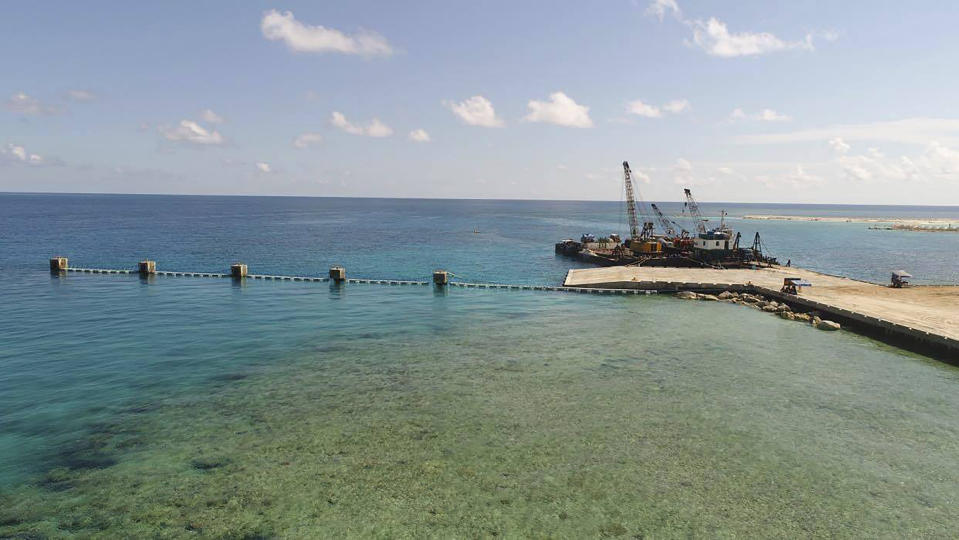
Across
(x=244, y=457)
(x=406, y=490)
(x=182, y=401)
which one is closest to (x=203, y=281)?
(x=182, y=401)

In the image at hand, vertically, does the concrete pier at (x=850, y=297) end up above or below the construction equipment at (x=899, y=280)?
below

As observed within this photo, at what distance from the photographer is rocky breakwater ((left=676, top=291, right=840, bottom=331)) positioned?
45209 mm

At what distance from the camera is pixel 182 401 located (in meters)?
25.8

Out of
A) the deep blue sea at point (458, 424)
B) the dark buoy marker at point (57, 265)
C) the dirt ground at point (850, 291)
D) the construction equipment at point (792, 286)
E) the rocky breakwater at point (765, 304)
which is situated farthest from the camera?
the dark buoy marker at point (57, 265)

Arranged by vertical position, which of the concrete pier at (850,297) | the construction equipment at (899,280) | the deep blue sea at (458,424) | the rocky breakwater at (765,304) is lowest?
the deep blue sea at (458,424)

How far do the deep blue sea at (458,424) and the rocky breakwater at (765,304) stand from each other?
190 cm

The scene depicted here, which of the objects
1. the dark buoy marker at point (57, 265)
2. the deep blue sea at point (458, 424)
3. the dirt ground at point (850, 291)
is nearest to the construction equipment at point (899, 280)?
the dirt ground at point (850, 291)

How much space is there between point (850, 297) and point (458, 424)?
166 ft

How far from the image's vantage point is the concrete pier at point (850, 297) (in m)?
39.2

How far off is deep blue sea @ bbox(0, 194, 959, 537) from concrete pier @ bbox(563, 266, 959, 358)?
93.1 inches

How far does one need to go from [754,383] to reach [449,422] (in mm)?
19076

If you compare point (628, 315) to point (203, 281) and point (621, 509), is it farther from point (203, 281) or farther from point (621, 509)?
point (203, 281)

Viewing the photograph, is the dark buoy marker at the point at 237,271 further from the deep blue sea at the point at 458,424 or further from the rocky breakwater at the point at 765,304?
the rocky breakwater at the point at 765,304

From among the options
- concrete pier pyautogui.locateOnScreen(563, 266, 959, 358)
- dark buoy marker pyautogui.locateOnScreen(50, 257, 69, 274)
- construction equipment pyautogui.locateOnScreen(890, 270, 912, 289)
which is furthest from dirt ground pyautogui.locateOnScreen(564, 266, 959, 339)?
dark buoy marker pyautogui.locateOnScreen(50, 257, 69, 274)
